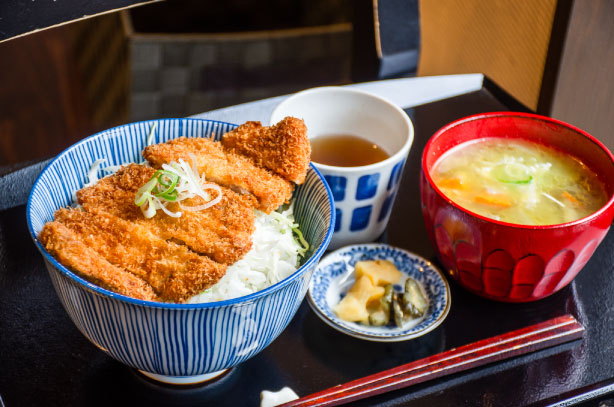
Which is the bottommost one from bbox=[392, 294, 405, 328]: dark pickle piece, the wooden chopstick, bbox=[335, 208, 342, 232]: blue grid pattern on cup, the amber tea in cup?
the wooden chopstick

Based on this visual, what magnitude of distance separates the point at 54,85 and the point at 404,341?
2609mm

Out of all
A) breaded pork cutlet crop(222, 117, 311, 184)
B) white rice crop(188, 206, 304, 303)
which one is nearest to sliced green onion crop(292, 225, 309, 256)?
white rice crop(188, 206, 304, 303)

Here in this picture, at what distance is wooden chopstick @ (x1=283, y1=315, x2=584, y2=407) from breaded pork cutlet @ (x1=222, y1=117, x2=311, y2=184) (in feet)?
1.29

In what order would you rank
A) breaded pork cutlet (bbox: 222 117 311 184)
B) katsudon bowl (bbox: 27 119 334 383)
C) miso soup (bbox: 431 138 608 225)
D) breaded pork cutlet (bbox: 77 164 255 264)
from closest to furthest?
katsudon bowl (bbox: 27 119 334 383) < breaded pork cutlet (bbox: 77 164 255 264) < breaded pork cutlet (bbox: 222 117 311 184) < miso soup (bbox: 431 138 608 225)

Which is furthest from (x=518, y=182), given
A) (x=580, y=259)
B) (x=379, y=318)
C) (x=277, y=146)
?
(x=277, y=146)

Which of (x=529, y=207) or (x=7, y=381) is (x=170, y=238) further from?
(x=529, y=207)

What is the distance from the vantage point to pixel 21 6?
1182mm

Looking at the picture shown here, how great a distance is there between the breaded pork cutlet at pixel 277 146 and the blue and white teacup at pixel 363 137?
9 cm

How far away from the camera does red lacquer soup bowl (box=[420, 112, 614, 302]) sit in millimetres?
1282

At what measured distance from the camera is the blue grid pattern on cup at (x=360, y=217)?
1.50 m

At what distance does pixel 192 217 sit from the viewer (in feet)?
4.01

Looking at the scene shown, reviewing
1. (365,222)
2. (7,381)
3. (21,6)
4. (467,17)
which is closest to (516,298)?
(365,222)

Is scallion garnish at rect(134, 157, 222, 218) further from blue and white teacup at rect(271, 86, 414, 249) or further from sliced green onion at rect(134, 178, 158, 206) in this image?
blue and white teacup at rect(271, 86, 414, 249)

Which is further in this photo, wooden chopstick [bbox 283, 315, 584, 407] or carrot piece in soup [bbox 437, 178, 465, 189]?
carrot piece in soup [bbox 437, 178, 465, 189]
